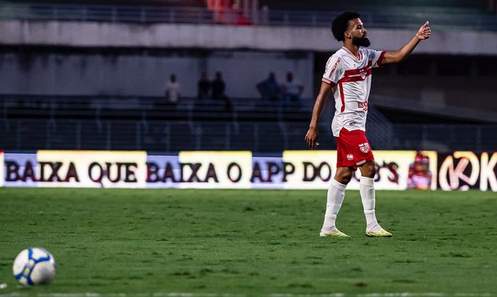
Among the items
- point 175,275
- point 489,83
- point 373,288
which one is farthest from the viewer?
point 489,83

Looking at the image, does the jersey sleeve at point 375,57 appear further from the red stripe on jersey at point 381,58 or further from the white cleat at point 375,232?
the white cleat at point 375,232

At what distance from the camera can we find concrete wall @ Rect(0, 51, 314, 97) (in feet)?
137

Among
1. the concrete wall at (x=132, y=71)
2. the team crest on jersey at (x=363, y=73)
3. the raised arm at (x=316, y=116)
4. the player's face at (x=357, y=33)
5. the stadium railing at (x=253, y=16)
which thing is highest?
the stadium railing at (x=253, y=16)

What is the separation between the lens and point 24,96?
39.8 metres

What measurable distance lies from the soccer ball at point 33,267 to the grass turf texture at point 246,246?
12 centimetres

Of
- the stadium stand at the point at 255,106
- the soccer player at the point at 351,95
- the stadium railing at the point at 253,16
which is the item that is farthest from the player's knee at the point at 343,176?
the stadium railing at the point at 253,16

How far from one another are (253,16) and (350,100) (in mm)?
29399

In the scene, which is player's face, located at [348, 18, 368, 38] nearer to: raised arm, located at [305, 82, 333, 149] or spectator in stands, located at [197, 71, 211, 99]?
raised arm, located at [305, 82, 333, 149]

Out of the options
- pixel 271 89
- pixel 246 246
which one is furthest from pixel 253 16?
pixel 246 246

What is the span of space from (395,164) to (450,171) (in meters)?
1.26

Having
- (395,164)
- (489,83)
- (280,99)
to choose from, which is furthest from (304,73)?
(395,164)

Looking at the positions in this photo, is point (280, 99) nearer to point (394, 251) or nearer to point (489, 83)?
point (489, 83)

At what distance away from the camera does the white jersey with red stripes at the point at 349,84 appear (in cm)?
1391

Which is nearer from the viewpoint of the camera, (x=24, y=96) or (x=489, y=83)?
(x=24, y=96)
